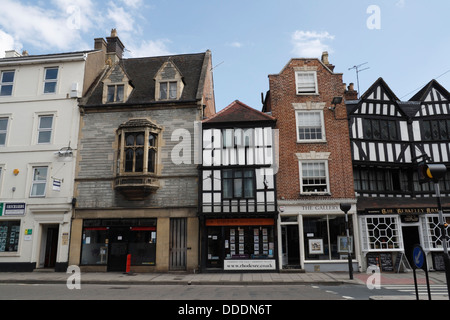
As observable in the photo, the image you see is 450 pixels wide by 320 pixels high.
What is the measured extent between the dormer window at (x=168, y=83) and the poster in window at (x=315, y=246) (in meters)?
11.1

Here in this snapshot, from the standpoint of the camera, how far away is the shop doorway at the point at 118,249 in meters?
17.0

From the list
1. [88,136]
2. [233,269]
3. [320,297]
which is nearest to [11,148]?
[88,136]

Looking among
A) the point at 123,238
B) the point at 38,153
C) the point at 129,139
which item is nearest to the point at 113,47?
the point at 129,139

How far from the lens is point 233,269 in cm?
1641

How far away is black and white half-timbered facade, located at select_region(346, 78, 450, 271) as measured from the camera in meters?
16.7

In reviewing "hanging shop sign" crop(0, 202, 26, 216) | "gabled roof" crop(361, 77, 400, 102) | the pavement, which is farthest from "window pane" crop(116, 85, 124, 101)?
"gabled roof" crop(361, 77, 400, 102)

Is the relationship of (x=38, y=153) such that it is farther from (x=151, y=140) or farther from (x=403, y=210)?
(x=403, y=210)

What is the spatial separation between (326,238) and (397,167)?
582 cm

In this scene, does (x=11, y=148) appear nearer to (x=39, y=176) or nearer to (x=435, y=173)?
(x=39, y=176)

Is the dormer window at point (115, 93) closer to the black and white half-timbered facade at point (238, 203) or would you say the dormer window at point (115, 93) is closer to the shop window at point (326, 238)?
the black and white half-timbered facade at point (238, 203)

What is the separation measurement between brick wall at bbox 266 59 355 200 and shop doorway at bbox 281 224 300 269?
170 cm

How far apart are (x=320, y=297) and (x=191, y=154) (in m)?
10.6
